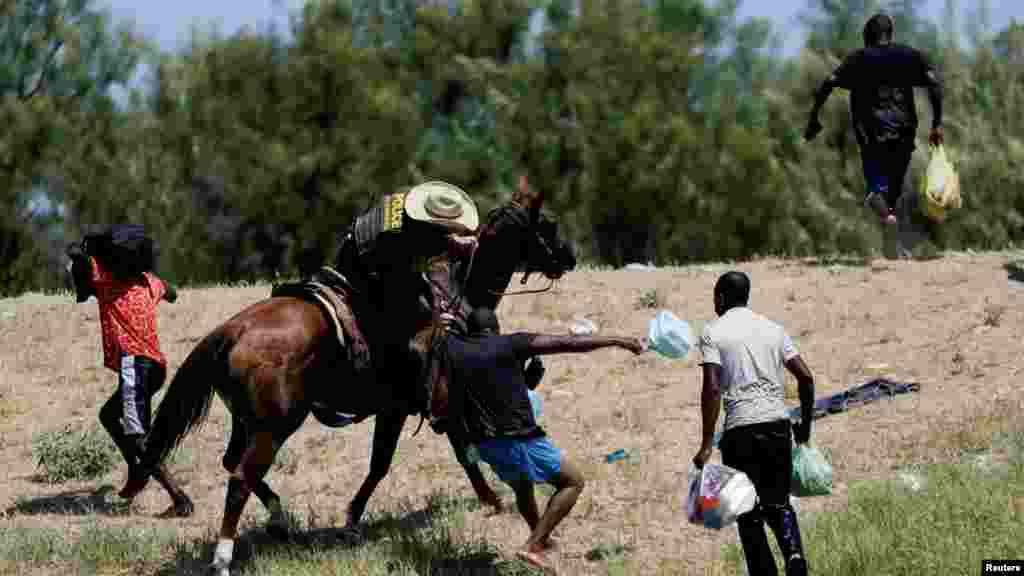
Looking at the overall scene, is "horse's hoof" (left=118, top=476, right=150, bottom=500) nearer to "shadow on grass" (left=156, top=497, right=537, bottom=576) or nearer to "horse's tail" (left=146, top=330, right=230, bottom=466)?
"shadow on grass" (left=156, top=497, right=537, bottom=576)

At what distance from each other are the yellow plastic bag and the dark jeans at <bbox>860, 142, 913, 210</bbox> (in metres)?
0.53

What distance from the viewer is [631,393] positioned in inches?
525

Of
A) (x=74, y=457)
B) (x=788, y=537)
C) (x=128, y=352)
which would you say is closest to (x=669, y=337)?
(x=788, y=537)

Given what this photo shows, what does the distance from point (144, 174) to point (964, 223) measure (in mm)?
23913

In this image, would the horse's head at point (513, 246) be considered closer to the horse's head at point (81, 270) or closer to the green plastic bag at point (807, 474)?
the green plastic bag at point (807, 474)

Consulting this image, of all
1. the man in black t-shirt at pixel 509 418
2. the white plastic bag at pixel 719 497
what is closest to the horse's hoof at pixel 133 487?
the man in black t-shirt at pixel 509 418

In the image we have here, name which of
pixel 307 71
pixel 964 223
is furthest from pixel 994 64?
pixel 307 71

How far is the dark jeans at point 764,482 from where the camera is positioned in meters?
7.89

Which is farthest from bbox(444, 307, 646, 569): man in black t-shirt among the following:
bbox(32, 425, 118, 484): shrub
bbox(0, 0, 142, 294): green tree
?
bbox(0, 0, 142, 294): green tree

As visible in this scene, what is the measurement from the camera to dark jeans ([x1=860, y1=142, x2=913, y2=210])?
48.7 ft

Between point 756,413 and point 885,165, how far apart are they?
7.69 metres

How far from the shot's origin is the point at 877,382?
12.4 m

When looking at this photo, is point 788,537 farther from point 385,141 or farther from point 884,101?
point 385,141

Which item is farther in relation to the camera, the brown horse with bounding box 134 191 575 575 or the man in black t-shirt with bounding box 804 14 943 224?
the man in black t-shirt with bounding box 804 14 943 224
